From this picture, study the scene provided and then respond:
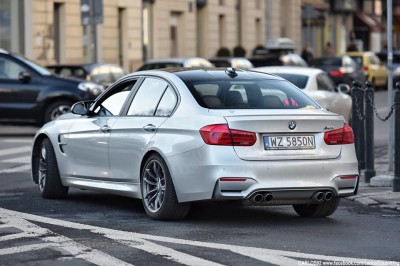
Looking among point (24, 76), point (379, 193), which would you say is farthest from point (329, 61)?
point (379, 193)

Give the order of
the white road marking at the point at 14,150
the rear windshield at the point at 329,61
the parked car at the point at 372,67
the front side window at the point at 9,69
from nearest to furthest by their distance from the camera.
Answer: the white road marking at the point at 14,150 → the front side window at the point at 9,69 → the rear windshield at the point at 329,61 → the parked car at the point at 372,67

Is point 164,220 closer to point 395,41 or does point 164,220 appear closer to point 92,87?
point 92,87

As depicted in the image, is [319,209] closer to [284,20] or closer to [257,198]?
[257,198]

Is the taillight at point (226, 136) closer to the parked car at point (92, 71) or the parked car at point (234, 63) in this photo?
the parked car at point (92, 71)

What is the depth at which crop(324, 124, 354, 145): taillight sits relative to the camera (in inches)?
418

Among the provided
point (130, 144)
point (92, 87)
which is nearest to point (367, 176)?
point (130, 144)

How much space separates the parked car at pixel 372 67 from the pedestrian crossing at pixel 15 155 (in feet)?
91.4

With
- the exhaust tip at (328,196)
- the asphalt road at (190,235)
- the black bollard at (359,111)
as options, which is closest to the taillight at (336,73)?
the black bollard at (359,111)

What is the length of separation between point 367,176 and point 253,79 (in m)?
3.80

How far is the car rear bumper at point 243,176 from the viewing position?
10188mm

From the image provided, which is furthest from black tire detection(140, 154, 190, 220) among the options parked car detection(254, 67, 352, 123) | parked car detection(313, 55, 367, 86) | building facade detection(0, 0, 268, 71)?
parked car detection(313, 55, 367, 86)

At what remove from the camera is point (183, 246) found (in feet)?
30.1

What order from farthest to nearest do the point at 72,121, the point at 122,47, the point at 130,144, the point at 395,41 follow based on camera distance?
the point at 395,41
the point at 122,47
the point at 72,121
the point at 130,144

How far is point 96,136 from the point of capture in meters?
12.0
